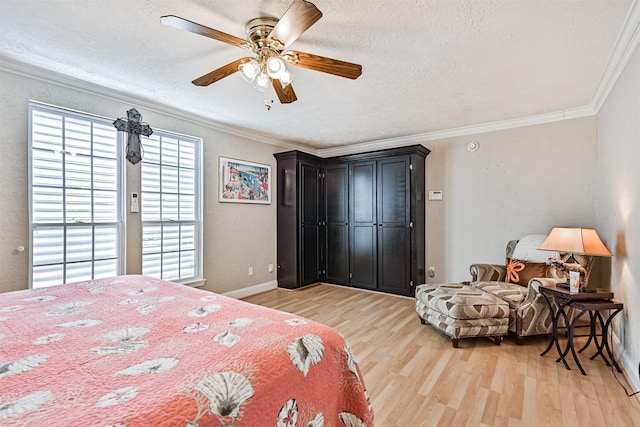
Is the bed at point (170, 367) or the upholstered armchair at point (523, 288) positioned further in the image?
the upholstered armchair at point (523, 288)

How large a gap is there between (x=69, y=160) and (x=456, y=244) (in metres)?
4.49

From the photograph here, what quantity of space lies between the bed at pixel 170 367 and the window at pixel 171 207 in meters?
Answer: 1.77

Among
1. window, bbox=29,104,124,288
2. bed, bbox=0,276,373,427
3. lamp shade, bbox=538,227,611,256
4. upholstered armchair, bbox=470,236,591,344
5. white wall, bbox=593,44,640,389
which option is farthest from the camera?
upholstered armchair, bbox=470,236,591,344

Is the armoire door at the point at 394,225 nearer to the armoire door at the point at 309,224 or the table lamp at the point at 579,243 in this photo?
the armoire door at the point at 309,224

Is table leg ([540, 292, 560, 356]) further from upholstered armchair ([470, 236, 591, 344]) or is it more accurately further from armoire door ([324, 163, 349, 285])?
armoire door ([324, 163, 349, 285])

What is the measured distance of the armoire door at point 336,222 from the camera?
15.7 feet

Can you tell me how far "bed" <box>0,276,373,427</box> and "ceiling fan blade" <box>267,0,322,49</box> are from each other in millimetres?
1407

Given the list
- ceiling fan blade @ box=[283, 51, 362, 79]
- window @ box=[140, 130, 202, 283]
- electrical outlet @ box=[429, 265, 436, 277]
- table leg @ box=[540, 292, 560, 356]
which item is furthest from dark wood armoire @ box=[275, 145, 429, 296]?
ceiling fan blade @ box=[283, 51, 362, 79]

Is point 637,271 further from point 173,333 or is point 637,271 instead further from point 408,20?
point 173,333

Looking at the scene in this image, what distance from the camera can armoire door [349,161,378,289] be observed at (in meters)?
4.46

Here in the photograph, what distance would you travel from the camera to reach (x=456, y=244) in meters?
4.07

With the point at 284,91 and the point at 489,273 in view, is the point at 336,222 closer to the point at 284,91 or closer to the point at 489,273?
the point at 489,273

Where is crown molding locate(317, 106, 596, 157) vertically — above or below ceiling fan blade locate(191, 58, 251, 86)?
above

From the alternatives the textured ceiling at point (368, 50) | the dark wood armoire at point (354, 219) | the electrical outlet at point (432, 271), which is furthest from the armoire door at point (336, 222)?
the textured ceiling at point (368, 50)
